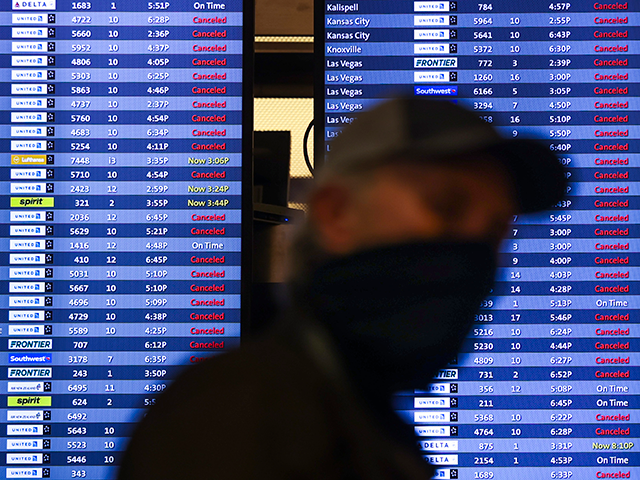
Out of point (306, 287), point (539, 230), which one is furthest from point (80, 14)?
point (539, 230)

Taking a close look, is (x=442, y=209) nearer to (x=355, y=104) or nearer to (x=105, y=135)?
(x=355, y=104)

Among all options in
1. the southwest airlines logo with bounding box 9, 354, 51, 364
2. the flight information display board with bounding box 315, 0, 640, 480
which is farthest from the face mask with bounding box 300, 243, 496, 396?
the southwest airlines logo with bounding box 9, 354, 51, 364

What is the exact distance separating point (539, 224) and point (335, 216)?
91cm

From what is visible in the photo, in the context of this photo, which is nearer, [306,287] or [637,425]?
[306,287]

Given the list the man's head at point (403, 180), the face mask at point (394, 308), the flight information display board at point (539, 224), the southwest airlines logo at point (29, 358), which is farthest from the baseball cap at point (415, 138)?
the southwest airlines logo at point (29, 358)

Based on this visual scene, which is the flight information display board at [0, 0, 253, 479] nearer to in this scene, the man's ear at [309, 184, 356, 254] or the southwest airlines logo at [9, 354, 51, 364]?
the southwest airlines logo at [9, 354, 51, 364]

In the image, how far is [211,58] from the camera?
167 centimetres

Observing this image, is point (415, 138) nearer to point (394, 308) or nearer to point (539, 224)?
point (394, 308)

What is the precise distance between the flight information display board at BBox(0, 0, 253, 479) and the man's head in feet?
2.42

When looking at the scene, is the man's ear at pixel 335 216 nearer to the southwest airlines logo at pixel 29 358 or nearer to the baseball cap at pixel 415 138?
the baseball cap at pixel 415 138

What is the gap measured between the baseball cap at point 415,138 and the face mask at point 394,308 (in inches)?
5.7

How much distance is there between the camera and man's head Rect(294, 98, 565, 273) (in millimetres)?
906

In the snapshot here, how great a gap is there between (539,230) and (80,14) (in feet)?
4.72

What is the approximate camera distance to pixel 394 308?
0.94 meters
